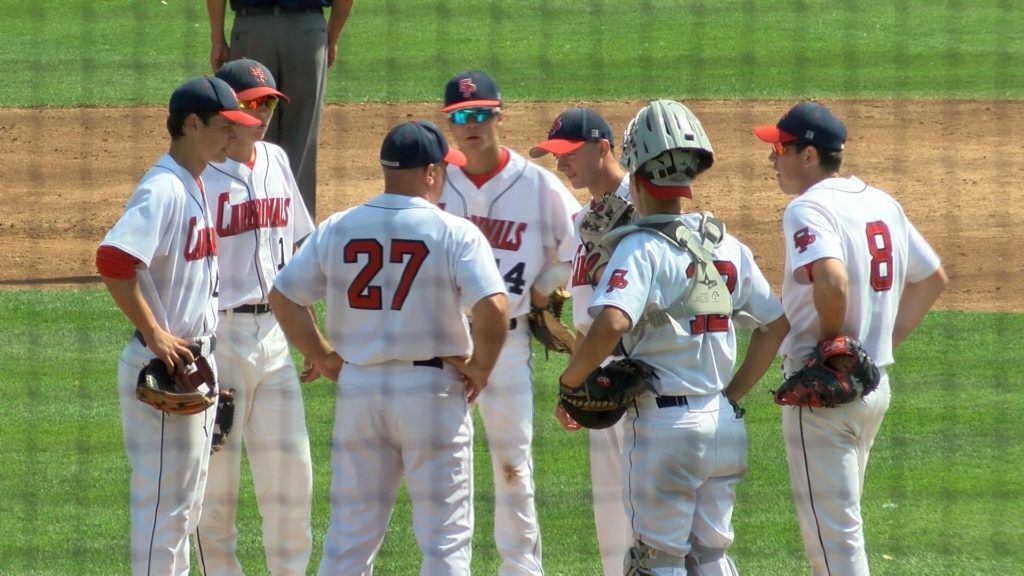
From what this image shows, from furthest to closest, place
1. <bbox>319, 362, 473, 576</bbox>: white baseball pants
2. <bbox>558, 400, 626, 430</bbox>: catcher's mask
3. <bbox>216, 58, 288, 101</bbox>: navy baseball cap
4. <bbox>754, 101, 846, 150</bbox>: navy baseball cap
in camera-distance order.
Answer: <bbox>216, 58, 288, 101</bbox>: navy baseball cap < <bbox>754, 101, 846, 150</bbox>: navy baseball cap < <bbox>319, 362, 473, 576</bbox>: white baseball pants < <bbox>558, 400, 626, 430</bbox>: catcher's mask

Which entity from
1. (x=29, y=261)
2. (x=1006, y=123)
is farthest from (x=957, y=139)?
(x=29, y=261)

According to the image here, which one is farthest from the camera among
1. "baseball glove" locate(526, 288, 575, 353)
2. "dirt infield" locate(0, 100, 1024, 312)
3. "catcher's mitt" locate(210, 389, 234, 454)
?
"dirt infield" locate(0, 100, 1024, 312)

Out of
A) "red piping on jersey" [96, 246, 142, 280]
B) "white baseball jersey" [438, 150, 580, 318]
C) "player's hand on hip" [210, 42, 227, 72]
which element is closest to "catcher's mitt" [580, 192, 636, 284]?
"white baseball jersey" [438, 150, 580, 318]

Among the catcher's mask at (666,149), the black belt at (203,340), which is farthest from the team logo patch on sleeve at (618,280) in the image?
the black belt at (203,340)

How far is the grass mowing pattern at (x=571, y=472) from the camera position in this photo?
5.53m

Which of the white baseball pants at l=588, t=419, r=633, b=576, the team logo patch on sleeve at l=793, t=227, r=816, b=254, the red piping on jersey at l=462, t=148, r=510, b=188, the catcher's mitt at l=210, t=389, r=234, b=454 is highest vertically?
the red piping on jersey at l=462, t=148, r=510, b=188

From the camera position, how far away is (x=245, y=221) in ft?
16.3

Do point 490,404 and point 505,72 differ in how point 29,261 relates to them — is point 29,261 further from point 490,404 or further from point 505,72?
point 505,72

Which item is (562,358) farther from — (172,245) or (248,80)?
(172,245)

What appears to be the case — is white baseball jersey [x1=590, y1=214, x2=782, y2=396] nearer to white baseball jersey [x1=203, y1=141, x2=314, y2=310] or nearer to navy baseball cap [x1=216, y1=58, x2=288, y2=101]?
white baseball jersey [x1=203, y1=141, x2=314, y2=310]

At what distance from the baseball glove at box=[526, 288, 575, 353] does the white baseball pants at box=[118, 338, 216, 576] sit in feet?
4.38

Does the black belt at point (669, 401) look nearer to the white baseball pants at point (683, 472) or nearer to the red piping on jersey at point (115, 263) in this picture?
the white baseball pants at point (683, 472)

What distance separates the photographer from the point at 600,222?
191 inches

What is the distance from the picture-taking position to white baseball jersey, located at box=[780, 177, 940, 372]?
4.39 metres
